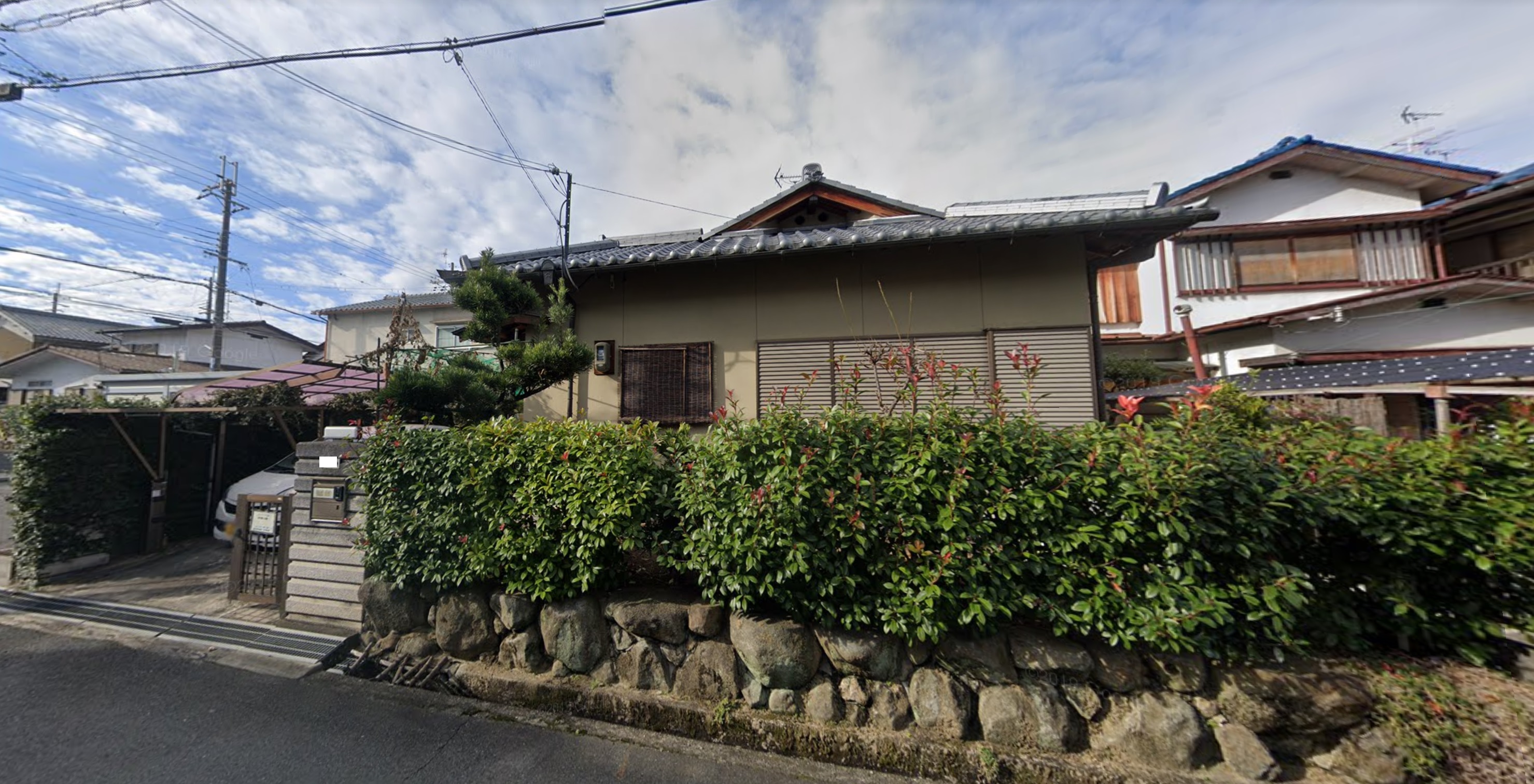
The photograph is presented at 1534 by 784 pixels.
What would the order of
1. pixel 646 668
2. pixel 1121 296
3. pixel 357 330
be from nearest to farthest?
pixel 646 668 < pixel 1121 296 < pixel 357 330

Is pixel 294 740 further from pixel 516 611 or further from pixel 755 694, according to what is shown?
pixel 755 694

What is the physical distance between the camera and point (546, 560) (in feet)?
10.9

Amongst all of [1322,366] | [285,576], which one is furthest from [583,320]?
[1322,366]

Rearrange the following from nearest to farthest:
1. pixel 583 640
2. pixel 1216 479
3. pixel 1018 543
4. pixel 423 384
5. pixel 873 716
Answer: pixel 1216 479, pixel 1018 543, pixel 873 716, pixel 583 640, pixel 423 384

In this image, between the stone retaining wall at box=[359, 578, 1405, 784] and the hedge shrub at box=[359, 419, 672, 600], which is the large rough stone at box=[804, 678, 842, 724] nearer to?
the stone retaining wall at box=[359, 578, 1405, 784]

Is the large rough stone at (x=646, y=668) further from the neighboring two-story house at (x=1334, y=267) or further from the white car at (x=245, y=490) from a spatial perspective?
the neighboring two-story house at (x=1334, y=267)

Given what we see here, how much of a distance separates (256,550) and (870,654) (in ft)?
20.6

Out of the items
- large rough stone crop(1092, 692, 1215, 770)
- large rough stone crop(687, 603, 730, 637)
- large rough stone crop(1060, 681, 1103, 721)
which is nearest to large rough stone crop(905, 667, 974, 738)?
large rough stone crop(1060, 681, 1103, 721)

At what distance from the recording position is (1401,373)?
5.73 meters

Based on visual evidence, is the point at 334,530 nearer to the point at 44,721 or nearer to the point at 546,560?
the point at 44,721

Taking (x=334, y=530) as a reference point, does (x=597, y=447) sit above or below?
above

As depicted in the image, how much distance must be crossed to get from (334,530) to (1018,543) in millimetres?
5624

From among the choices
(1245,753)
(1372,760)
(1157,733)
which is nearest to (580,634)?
(1157,733)

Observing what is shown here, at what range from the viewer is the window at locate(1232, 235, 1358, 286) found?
11016 mm
